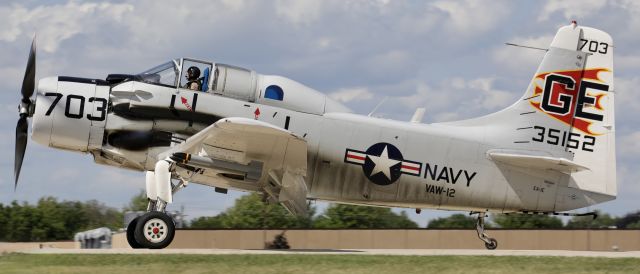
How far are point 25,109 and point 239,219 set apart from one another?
17.4 metres

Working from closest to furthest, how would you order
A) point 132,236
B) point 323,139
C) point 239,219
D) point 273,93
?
point 132,236 < point 273,93 < point 323,139 < point 239,219

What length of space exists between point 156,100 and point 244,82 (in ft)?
4.93

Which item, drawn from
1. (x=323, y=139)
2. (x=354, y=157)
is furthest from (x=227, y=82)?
(x=354, y=157)

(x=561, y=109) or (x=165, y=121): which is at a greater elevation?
(x=561, y=109)

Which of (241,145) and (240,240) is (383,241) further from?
(241,145)

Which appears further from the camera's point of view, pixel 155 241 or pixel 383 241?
pixel 383 241

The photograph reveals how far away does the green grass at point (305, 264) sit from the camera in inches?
575

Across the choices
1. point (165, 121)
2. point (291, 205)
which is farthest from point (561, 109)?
point (165, 121)

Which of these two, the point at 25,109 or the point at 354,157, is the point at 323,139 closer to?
the point at 354,157

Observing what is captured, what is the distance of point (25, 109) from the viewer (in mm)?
17922

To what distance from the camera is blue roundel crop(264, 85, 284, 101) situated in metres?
18.2

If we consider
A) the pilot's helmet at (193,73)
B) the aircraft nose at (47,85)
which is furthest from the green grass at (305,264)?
the pilot's helmet at (193,73)

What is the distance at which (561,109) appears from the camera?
1978 centimetres

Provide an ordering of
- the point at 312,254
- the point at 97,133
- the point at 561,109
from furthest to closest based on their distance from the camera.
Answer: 1. the point at 561,109
2. the point at 97,133
3. the point at 312,254
